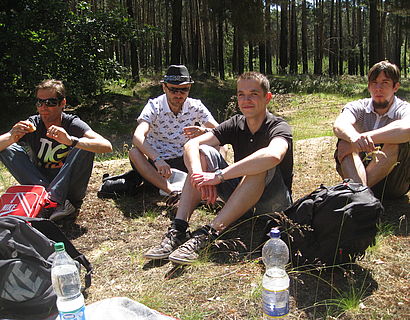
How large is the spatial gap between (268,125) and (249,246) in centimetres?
100

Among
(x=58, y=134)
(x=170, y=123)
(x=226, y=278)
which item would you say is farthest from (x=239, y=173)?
(x=170, y=123)

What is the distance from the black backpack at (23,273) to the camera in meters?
2.44

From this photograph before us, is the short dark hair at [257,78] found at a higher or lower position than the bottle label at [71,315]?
higher

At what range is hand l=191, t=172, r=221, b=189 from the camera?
3.25 m

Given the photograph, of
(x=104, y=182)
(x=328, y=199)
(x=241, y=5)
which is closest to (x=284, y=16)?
(x=241, y=5)

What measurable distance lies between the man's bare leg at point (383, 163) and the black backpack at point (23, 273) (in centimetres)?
254

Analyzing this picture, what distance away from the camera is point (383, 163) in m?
3.54

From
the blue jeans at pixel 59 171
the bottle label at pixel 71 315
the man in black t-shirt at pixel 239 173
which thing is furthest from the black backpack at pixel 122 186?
the bottle label at pixel 71 315

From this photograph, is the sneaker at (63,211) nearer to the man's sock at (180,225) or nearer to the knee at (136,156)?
the knee at (136,156)

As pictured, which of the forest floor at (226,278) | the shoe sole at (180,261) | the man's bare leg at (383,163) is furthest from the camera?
the man's bare leg at (383,163)

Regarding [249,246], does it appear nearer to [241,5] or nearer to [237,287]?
[237,287]

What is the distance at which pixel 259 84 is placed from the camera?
3477mm

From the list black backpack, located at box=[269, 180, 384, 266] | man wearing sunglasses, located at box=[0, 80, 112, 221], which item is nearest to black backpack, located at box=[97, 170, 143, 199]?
man wearing sunglasses, located at box=[0, 80, 112, 221]

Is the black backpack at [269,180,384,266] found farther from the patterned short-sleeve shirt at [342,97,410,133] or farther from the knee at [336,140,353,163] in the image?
the patterned short-sleeve shirt at [342,97,410,133]
